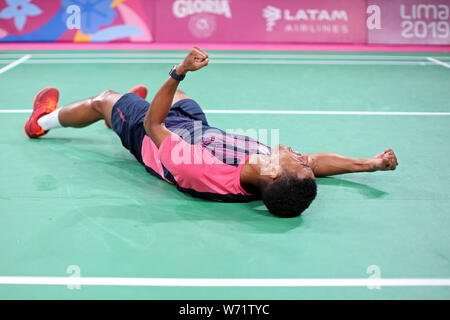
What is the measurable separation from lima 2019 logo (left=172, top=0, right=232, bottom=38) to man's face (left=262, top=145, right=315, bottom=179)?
742 cm

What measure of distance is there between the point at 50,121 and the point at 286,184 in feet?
8.14

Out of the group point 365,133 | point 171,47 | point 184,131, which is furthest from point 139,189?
point 171,47

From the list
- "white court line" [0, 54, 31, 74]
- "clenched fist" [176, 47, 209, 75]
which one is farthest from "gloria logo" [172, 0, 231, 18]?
"clenched fist" [176, 47, 209, 75]

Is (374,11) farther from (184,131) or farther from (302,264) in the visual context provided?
(302,264)

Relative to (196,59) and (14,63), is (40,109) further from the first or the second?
(14,63)

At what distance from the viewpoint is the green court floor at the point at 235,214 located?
280 centimetres

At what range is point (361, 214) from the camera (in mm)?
3498

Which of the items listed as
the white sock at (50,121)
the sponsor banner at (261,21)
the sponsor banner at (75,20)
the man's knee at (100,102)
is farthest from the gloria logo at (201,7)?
the man's knee at (100,102)

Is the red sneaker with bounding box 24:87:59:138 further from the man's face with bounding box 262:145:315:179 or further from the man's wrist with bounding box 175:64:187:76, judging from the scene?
the man's face with bounding box 262:145:315:179

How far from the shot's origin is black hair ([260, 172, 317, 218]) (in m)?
3.23

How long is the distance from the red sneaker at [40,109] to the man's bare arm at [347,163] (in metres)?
2.43

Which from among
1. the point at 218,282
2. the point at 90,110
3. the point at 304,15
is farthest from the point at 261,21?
the point at 218,282

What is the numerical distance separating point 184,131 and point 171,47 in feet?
21.3

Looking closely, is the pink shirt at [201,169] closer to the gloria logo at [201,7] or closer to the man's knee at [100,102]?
the man's knee at [100,102]
